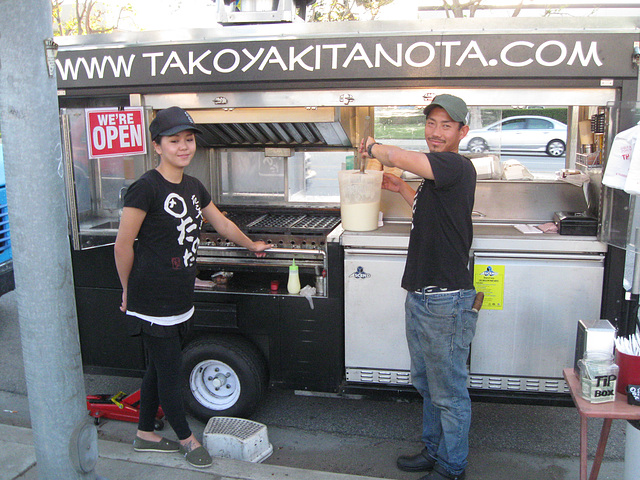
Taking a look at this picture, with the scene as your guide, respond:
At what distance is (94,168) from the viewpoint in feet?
13.2

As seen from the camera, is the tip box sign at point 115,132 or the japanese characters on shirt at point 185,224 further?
the tip box sign at point 115,132

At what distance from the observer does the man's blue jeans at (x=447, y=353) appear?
2.96 m

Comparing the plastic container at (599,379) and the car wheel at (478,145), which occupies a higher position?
the car wheel at (478,145)

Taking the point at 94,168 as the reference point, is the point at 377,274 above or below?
below

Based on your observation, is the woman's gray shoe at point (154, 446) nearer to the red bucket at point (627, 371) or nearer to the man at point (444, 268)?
the man at point (444, 268)

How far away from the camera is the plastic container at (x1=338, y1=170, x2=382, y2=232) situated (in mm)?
3637

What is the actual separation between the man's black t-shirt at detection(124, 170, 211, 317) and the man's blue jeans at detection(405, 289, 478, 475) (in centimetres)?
121

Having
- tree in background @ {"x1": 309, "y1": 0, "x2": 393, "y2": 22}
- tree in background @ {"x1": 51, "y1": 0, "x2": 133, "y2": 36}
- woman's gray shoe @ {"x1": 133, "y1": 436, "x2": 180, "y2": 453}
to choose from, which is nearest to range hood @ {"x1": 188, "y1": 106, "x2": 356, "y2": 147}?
woman's gray shoe @ {"x1": 133, "y1": 436, "x2": 180, "y2": 453}

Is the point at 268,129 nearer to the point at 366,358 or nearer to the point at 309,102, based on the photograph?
the point at 309,102

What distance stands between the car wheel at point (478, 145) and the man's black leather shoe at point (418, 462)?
2.16 metres

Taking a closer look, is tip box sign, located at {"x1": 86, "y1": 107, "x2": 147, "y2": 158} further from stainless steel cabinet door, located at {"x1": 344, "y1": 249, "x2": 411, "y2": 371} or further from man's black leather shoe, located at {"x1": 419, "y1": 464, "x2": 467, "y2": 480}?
man's black leather shoe, located at {"x1": 419, "y1": 464, "x2": 467, "y2": 480}

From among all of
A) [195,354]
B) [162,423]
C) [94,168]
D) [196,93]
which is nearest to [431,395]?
[195,354]

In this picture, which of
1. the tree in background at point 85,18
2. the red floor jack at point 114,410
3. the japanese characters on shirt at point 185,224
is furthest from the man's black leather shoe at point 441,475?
the tree in background at point 85,18

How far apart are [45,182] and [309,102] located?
175cm
